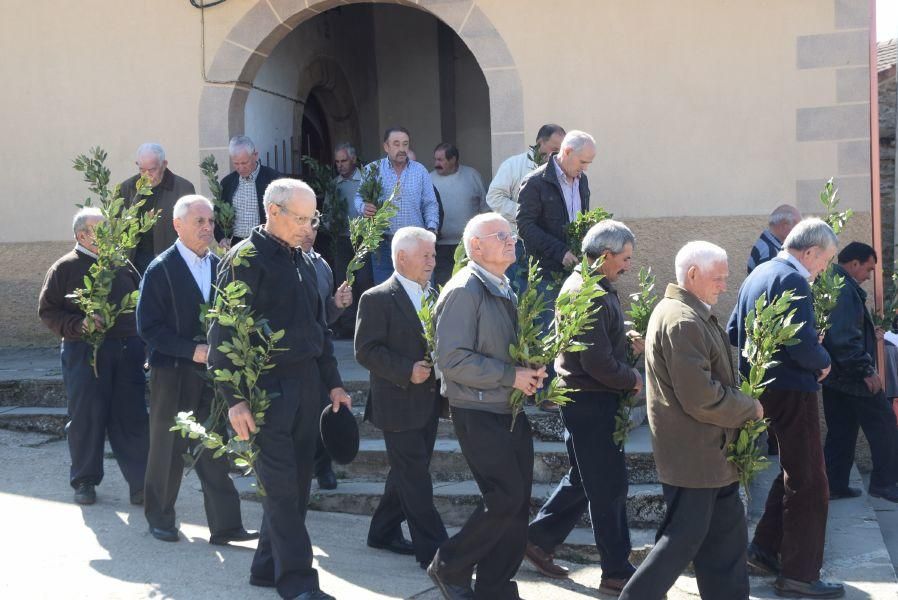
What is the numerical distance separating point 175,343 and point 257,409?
0.99 m

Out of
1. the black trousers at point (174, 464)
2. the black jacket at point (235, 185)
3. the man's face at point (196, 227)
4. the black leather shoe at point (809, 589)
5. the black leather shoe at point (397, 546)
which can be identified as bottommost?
the black leather shoe at point (809, 589)

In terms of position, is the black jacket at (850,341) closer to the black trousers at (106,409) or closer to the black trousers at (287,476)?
the black trousers at (287,476)

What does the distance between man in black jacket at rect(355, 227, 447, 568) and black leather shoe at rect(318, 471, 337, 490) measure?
49.0 inches

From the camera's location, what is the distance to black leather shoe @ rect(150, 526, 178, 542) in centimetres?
613

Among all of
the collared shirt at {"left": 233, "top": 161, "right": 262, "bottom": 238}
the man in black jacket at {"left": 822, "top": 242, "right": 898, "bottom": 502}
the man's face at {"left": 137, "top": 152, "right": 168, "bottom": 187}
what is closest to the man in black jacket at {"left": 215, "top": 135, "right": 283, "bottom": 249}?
the collared shirt at {"left": 233, "top": 161, "right": 262, "bottom": 238}

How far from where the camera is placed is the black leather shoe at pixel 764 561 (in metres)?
6.05

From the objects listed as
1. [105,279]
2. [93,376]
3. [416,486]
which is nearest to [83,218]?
[105,279]

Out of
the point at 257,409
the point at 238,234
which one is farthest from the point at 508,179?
the point at 257,409

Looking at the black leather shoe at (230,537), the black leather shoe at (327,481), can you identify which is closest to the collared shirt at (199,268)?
the black leather shoe at (230,537)

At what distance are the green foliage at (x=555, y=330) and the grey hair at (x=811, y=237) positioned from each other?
121 cm

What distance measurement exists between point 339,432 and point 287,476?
51 centimetres

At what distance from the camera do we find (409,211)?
8.83m

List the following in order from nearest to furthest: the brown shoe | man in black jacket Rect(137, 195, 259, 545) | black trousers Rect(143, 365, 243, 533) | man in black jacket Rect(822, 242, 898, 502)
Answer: the brown shoe, man in black jacket Rect(137, 195, 259, 545), black trousers Rect(143, 365, 243, 533), man in black jacket Rect(822, 242, 898, 502)

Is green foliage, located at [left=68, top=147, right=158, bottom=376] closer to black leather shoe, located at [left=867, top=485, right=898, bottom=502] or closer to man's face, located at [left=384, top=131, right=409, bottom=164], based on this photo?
man's face, located at [left=384, top=131, right=409, bottom=164]
